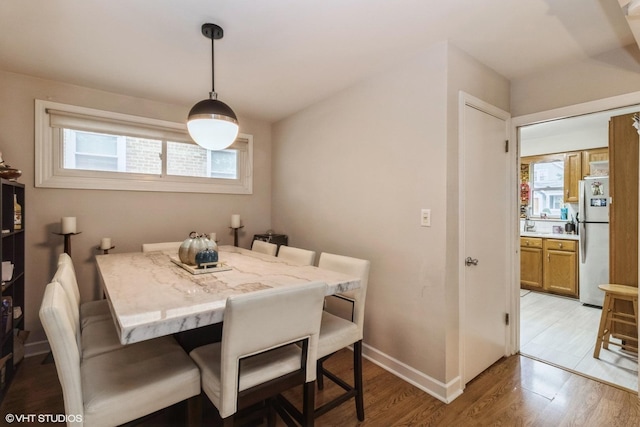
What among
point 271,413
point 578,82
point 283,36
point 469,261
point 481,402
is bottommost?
point 481,402

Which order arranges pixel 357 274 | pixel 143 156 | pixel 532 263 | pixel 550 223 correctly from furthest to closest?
pixel 550 223 → pixel 532 263 → pixel 143 156 → pixel 357 274

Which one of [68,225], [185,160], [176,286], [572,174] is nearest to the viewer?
[176,286]

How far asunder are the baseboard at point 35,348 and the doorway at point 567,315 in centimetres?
407

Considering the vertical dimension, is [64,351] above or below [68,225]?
below

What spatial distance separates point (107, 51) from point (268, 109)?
5.12ft

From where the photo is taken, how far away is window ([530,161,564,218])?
15.5ft

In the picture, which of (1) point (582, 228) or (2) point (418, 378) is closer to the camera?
(2) point (418, 378)

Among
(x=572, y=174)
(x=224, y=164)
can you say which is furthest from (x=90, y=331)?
(x=572, y=174)

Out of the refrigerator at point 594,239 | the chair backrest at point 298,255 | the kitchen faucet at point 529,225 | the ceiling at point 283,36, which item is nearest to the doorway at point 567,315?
the kitchen faucet at point 529,225

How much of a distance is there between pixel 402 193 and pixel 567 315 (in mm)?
2853

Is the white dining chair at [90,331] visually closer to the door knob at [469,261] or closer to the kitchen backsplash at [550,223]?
the door knob at [469,261]

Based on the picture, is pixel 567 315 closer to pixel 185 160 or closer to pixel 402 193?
pixel 402 193

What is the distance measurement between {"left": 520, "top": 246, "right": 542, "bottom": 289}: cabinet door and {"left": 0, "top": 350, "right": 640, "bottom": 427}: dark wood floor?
2508 millimetres

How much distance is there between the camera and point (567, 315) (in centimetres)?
348
